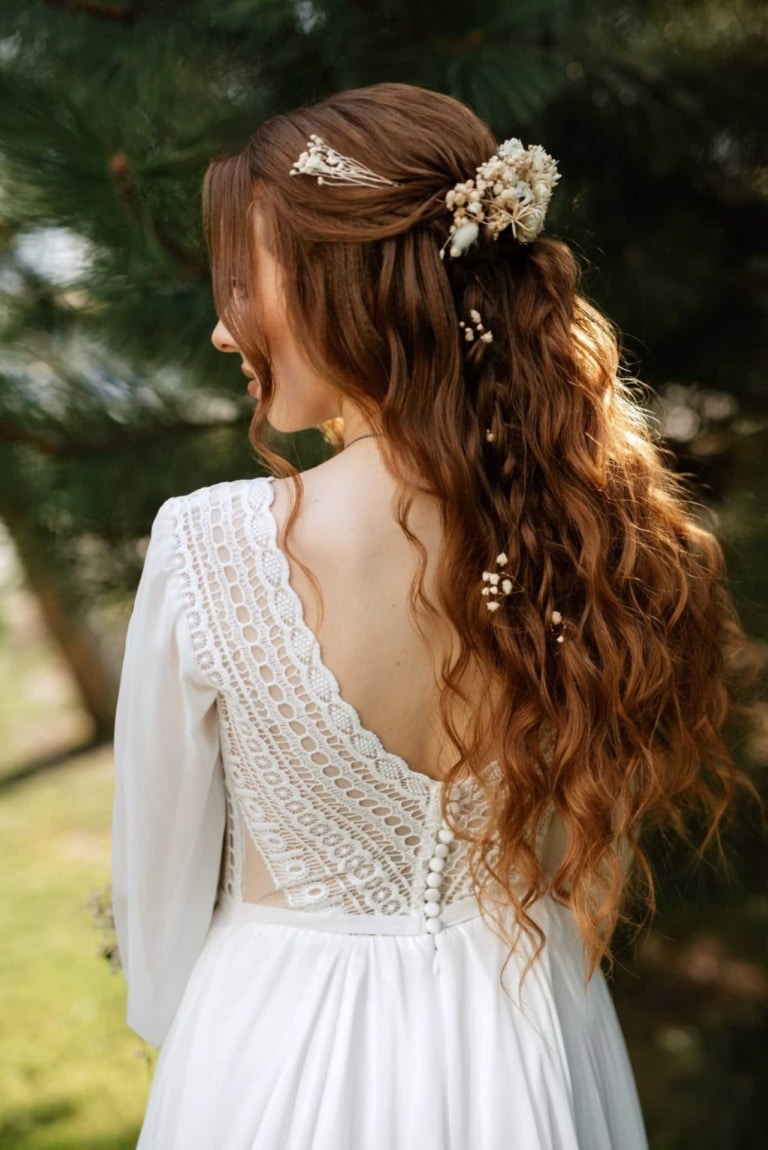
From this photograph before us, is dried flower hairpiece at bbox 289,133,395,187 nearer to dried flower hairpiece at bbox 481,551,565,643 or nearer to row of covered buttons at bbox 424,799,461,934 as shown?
dried flower hairpiece at bbox 481,551,565,643

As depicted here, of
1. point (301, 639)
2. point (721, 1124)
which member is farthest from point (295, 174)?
point (721, 1124)

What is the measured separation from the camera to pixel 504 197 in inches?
43.9

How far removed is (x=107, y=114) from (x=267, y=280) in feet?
1.24

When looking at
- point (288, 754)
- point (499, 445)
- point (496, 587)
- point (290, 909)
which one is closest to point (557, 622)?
point (496, 587)

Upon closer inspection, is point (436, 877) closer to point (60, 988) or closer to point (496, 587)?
point (496, 587)

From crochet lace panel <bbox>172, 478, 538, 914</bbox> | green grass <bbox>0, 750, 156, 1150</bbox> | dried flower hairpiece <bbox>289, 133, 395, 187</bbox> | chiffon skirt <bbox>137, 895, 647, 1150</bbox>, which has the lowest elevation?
green grass <bbox>0, 750, 156, 1150</bbox>

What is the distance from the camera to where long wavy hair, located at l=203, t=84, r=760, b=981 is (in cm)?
111

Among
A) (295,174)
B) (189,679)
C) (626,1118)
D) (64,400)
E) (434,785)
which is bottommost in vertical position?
(626,1118)

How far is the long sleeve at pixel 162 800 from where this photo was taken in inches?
43.2

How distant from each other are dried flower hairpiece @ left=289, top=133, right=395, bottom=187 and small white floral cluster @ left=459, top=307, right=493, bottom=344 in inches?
6.1

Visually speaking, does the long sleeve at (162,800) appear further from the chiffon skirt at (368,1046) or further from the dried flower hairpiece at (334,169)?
the dried flower hairpiece at (334,169)

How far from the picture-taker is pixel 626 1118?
4.43 feet

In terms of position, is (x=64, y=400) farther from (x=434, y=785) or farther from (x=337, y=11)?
(x=434, y=785)

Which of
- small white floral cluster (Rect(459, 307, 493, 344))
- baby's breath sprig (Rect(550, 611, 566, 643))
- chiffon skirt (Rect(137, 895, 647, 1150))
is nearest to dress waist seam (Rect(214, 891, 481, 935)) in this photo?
chiffon skirt (Rect(137, 895, 647, 1150))
